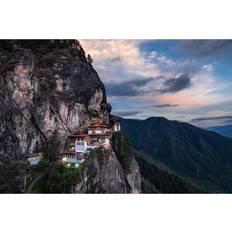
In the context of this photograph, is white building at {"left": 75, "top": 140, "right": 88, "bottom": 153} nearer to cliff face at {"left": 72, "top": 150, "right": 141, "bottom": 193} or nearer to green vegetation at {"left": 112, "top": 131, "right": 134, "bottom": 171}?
cliff face at {"left": 72, "top": 150, "right": 141, "bottom": 193}

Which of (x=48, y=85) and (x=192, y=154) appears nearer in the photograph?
(x=48, y=85)

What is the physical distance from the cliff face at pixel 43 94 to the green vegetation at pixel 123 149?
0.92 meters

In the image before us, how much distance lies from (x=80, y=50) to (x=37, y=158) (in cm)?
381

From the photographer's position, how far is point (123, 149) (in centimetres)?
1050

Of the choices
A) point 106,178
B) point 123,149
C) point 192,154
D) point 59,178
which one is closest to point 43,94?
point 59,178

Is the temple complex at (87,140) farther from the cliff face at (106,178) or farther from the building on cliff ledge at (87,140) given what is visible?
the cliff face at (106,178)

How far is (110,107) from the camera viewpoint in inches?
411

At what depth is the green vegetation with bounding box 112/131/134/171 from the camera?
10.1 meters

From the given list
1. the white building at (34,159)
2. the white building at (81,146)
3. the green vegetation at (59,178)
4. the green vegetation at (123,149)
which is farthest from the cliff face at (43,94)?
the green vegetation at (59,178)

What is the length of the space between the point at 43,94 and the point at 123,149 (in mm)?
3423

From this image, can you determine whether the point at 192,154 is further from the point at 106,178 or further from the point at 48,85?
the point at 48,85
